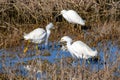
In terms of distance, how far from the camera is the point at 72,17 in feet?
34.8

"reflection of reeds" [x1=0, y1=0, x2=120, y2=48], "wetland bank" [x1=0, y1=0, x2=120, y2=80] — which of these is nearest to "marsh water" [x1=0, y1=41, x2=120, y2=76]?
"wetland bank" [x1=0, y1=0, x2=120, y2=80]

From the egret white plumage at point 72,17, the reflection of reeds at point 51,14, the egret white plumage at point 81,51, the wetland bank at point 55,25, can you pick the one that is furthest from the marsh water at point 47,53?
the egret white plumage at point 72,17

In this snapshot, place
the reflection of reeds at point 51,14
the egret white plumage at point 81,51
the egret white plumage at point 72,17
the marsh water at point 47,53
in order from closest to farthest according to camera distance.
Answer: the egret white plumage at point 81,51 → the marsh water at point 47,53 → the reflection of reeds at point 51,14 → the egret white plumage at point 72,17

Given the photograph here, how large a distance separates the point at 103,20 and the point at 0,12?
253 cm

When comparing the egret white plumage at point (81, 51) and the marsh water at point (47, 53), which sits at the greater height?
the egret white plumage at point (81, 51)

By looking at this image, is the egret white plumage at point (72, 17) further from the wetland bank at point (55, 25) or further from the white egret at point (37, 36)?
the white egret at point (37, 36)

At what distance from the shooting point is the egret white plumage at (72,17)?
34.7ft

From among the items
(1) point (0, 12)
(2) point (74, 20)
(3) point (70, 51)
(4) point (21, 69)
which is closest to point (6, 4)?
(1) point (0, 12)

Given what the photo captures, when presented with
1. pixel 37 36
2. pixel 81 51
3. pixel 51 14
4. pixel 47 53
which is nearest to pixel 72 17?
pixel 51 14

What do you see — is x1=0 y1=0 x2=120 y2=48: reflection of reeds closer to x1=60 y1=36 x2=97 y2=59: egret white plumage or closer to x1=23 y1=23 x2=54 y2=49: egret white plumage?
x1=23 y1=23 x2=54 y2=49: egret white plumage

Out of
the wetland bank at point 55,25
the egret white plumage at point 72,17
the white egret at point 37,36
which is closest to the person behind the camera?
the wetland bank at point 55,25

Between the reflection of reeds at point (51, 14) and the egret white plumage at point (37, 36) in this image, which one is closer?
the egret white plumage at point (37, 36)

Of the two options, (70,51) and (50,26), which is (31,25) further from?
(70,51)

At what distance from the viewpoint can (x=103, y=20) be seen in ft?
37.1
